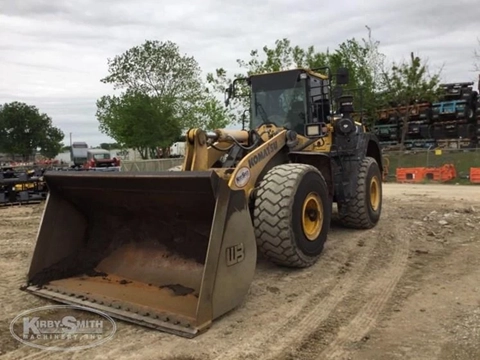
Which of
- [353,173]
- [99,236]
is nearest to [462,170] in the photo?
[353,173]

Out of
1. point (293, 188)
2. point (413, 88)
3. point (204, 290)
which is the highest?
point (413, 88)

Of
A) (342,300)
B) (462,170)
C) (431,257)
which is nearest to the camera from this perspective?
(342,300)

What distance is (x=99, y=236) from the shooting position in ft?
17.8

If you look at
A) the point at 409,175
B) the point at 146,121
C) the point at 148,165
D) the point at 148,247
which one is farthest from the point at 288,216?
the point at 146,121

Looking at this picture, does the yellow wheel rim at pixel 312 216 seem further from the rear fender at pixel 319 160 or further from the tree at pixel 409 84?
the tree at pixel 409 84

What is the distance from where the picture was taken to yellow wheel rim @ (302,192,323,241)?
5629mm

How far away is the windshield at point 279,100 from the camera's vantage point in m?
6.93

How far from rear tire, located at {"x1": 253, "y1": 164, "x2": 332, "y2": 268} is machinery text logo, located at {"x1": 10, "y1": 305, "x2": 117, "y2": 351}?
1.85 metres

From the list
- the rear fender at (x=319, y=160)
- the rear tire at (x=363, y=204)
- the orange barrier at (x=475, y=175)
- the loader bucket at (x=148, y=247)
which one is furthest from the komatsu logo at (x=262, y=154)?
the orange barrier at (x=475, y=175)

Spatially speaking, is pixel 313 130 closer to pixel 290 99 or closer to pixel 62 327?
pixel 290 99

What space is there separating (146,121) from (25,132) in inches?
1420

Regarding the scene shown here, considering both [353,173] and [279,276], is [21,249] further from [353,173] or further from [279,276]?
[353,173]

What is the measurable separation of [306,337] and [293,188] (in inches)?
72.1

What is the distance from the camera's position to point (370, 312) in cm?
434
